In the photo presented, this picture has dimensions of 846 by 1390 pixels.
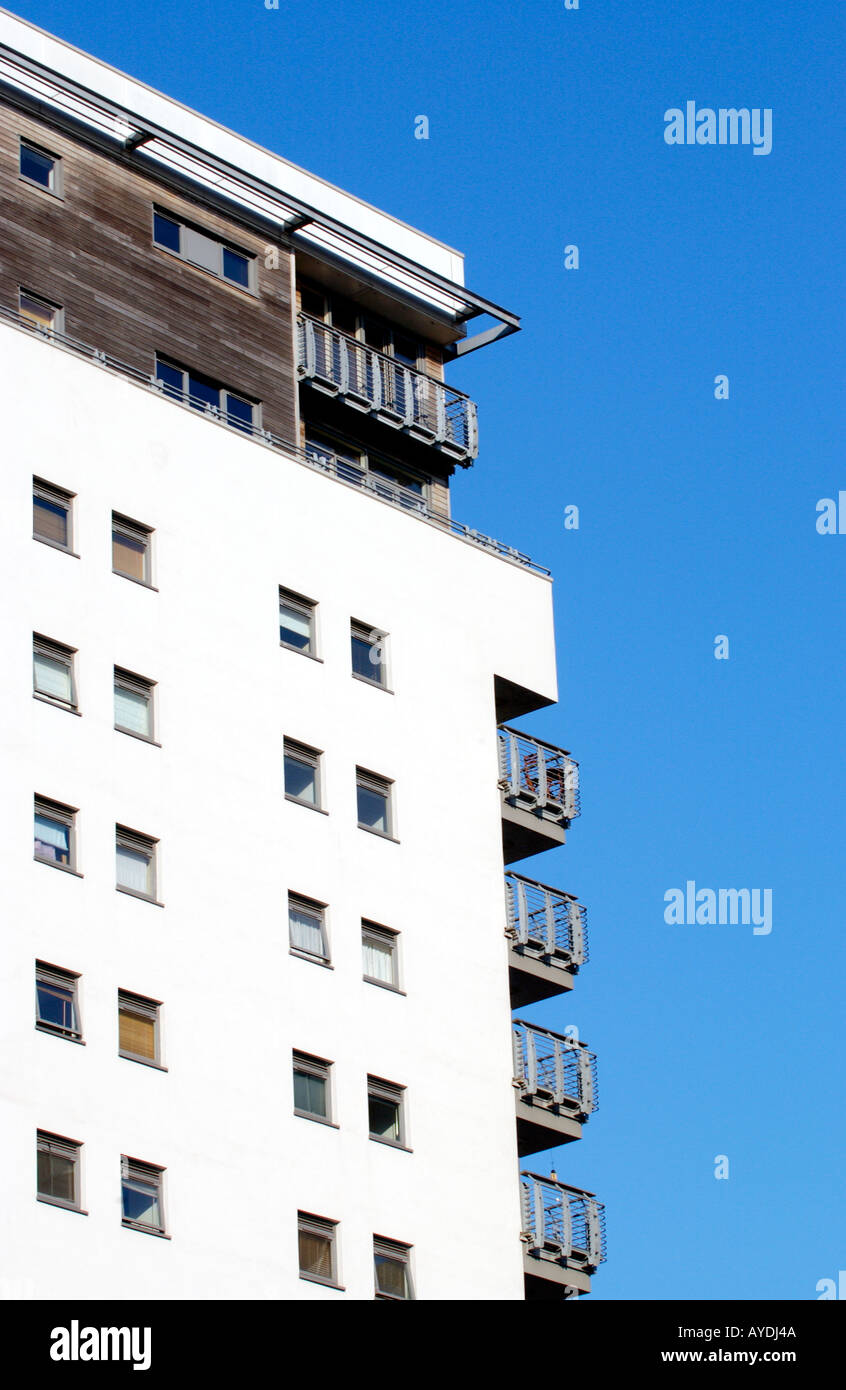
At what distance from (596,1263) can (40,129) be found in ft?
78.6

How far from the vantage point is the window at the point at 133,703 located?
49281 millimetres

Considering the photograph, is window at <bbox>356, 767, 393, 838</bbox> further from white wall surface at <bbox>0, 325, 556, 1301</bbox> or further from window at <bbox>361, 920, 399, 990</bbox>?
window at <bbox>361, 920, 399, 990</bbox>

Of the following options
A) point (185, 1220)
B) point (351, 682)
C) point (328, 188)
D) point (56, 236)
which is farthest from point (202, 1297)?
point (328, 188)

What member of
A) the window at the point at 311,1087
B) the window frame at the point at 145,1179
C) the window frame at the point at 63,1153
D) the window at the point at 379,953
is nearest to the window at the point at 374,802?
the window at the point at 379,953

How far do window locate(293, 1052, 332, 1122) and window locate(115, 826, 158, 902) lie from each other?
3.90 metres

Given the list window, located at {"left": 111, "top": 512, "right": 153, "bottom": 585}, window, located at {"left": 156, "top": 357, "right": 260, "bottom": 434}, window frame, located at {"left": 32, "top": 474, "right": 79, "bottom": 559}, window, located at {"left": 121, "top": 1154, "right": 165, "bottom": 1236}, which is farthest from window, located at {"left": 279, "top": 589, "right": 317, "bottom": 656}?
window, located at {"left": 121, "top": 1154, "right": 165, "bottom": 1236}

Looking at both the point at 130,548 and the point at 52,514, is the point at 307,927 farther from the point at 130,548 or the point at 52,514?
the point at 52,514

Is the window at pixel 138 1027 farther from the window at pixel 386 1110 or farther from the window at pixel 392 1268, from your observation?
the window at pixel 392 1268

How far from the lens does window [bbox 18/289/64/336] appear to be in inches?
2085

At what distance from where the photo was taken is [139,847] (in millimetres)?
48406

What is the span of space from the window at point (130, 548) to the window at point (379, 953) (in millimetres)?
7441

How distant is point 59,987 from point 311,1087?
213 inches

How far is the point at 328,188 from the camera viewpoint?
61.4 metres

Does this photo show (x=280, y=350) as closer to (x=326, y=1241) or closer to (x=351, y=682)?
(x=351, y=682)
